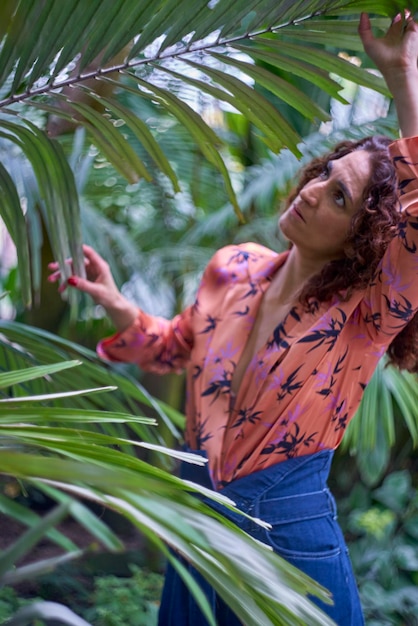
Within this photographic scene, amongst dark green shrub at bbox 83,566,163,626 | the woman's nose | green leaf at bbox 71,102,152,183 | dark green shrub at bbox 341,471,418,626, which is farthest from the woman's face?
dark green shrub at bbox 341,471,418,626

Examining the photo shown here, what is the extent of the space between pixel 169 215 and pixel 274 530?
55.9 inches

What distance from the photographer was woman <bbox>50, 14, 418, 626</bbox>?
910mm

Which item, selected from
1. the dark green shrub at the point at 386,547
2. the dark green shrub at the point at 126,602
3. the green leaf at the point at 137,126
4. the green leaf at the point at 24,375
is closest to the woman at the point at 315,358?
the green leaf at the point at 137,126

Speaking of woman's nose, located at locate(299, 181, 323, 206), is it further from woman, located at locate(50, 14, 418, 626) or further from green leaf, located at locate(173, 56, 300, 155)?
green leaf, located at locate(173, 56, 300, 155)

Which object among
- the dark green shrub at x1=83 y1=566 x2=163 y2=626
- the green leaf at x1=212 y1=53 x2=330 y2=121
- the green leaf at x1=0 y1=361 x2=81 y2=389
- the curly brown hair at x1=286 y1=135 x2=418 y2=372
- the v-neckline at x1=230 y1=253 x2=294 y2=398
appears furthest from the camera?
the dark green shrub at x1=83 y1=566 x2=163 y2=626

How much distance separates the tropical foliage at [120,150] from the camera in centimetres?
38

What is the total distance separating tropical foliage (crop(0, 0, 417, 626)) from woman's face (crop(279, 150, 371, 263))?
0.11m

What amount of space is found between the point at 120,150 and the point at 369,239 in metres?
0.32

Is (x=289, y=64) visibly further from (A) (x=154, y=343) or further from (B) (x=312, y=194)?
(A) (x=154, y=343)

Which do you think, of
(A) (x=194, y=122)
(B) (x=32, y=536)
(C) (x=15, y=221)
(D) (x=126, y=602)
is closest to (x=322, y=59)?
(A) (x=194, y=122)

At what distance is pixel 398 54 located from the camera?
806 millimetres

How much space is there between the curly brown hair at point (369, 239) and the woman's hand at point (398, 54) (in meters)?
0.10

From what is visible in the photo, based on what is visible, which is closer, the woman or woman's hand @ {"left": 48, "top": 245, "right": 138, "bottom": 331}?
the woman

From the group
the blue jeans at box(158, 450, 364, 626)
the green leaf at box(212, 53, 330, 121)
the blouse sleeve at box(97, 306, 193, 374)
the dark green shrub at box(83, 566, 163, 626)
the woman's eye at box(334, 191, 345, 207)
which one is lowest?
the dark green shrub at box(83, 566, 163, 626)
